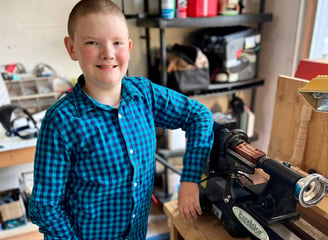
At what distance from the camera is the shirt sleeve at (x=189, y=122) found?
2.61ft

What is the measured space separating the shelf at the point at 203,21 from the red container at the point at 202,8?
0.04m

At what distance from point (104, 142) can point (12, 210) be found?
1.29 meters

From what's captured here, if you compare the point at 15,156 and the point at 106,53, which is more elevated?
the point at 106,53

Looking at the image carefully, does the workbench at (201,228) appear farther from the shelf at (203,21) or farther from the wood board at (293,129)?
the shelf at (203,21)

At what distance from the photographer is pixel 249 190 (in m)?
0.76

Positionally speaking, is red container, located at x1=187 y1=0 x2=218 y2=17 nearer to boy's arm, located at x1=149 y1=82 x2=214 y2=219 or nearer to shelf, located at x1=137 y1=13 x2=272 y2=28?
shelf, located at x1=137 y1=13 x2=272 y2=28

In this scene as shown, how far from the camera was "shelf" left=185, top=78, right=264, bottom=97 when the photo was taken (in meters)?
1.75

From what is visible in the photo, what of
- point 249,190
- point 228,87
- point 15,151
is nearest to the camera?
point 249,190

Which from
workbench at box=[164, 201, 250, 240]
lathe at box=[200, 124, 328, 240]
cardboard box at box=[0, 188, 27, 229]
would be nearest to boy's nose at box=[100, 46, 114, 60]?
lathe at box=[200, 124, 328, 240]

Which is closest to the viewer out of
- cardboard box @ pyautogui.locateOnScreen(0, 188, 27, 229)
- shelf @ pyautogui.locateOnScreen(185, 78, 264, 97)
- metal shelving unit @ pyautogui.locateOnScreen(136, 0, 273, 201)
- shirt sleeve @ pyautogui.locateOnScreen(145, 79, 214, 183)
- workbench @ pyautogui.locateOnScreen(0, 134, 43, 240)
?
shirt sleeve @ pyautogui.locateOnScreen(145, 79, 214, 183)

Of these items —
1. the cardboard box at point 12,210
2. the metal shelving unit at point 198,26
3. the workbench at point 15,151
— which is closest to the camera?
the workbench at point 15,151

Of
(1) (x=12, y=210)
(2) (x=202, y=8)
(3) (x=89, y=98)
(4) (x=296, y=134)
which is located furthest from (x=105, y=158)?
(1) (x=12, y=210)

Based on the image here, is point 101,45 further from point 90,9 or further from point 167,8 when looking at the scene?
point 167,8

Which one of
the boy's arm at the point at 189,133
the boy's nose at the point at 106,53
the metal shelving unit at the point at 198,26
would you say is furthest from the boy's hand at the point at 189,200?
the metal shelving unit at the point at 198,26
